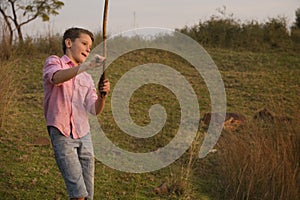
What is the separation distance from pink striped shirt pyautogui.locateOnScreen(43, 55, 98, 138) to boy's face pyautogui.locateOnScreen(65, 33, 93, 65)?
0.04m

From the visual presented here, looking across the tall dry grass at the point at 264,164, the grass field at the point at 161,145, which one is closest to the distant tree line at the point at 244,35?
the grass field at the point at 161,145

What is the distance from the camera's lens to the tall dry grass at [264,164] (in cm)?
390

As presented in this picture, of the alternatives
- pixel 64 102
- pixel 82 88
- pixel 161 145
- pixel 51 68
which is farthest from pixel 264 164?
pixel 51 68

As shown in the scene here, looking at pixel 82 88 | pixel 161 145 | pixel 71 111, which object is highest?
pixel 82 88

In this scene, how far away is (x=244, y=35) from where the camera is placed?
11.7 metres

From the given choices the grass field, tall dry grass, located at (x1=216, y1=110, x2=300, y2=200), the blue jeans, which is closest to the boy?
the blue jeans

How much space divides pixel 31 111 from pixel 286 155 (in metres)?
3.40

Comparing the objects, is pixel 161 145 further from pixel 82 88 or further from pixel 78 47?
pixel 78 47

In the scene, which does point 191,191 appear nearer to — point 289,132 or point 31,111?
point 289,132

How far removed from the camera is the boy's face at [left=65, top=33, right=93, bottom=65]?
2.97 meters

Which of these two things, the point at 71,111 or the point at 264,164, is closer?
the point at 71,111

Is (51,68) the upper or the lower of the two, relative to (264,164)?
upper

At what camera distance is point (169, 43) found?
414 inches

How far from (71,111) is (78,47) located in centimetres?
38
